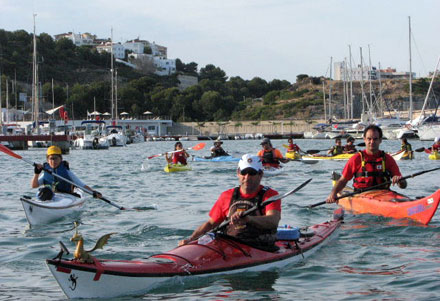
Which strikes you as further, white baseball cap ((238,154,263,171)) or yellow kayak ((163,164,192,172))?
yellow kayak ((163,164,192,172))

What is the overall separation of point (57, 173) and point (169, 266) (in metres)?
6.66

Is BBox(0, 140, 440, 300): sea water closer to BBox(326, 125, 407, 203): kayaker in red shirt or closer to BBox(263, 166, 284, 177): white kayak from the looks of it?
BBox(326, 125, 407, 203): kayaker in red shirt

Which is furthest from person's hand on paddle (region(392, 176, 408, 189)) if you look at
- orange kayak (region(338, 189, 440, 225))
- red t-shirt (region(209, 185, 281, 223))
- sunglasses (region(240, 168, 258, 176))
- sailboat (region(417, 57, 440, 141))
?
sailboat (region(417, 57, 440, 141))

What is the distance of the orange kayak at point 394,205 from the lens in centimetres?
1127

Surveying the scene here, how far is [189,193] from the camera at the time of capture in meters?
19.0

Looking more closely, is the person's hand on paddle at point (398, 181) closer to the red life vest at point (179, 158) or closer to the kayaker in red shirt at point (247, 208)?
the kayaker in red shirt at point (247, 208)

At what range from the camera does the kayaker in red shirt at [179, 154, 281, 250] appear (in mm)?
7293

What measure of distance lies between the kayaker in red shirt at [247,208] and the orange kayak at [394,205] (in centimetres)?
437

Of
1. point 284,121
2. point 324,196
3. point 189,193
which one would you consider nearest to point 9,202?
point 189,193

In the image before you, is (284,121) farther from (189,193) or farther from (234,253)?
(234,253)

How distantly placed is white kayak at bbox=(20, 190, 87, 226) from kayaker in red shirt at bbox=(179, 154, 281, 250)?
17.8 feet

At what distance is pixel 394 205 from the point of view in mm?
12062

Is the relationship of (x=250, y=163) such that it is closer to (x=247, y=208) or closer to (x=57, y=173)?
(x=247, y=208)

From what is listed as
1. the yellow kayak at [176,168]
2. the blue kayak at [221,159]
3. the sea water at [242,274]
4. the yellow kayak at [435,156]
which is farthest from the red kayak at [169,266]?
the yellow kayak at [435,156]
